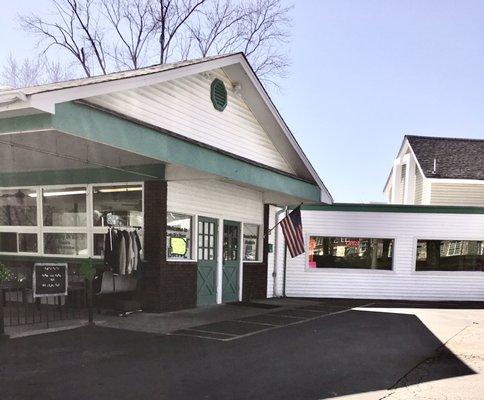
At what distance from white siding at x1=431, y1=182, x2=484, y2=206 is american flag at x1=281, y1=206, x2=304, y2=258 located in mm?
9585

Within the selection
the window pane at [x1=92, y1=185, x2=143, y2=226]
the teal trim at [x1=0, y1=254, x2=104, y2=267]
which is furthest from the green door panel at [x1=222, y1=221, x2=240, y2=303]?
the teal trim at [x1=0, y1=254, x2=104, y2=267]

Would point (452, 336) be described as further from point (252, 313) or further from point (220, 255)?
point (220, 255)

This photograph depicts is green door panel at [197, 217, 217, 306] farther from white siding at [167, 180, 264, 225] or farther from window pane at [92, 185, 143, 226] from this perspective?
window pane at [92, 185, 143, 226]

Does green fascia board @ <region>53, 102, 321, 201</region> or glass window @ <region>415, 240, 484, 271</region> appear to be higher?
green fascia board @ <region>53, 102, 321, 201</region>

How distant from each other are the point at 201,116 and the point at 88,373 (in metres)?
6.74

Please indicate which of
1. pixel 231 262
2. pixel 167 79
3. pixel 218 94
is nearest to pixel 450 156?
pixel 231 262

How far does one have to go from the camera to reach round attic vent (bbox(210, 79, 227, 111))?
38.0ft

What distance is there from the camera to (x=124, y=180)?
36.1 feet

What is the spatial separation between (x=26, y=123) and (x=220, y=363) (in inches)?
170

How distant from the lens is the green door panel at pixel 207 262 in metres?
12.3

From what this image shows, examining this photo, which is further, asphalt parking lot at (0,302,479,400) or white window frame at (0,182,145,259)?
white window frame at (0,182,145,259)

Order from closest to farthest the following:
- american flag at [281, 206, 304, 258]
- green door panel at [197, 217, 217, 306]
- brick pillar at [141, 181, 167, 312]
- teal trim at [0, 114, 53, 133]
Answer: teal trim at [0, 114, 53, 133] < brick pillar at [141, 181, 167, 312] < green door panel at [197, 217, 217, 306] < american flag at [281, 206, 304, 258]

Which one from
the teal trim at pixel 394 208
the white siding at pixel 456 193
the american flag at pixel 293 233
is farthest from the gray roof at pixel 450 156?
the american flag at pixel 293 233

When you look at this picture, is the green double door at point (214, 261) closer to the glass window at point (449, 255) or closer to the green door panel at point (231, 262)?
the green door panel at point (231, 262)
